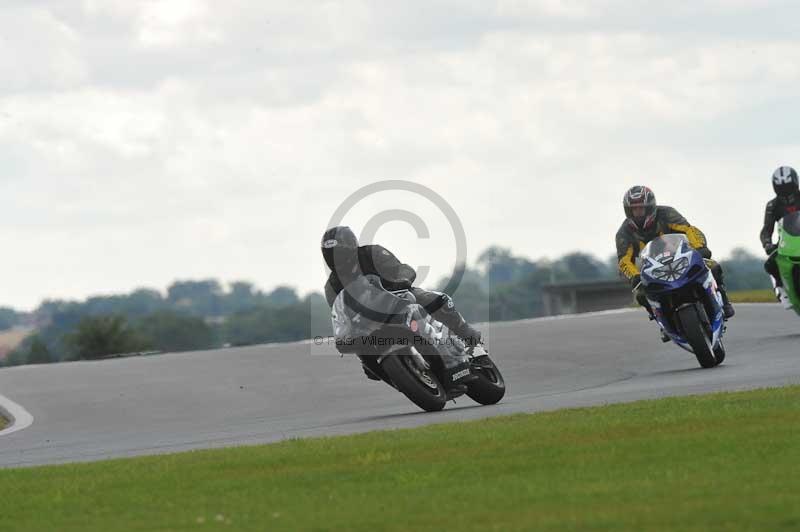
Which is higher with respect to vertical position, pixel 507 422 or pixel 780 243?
pixel 780 243

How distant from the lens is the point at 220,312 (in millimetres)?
126688

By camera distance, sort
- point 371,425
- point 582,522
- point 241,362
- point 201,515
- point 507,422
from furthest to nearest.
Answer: point 241,362 < point 371,425 < point 507,422 < point 201,515 < point 582,522

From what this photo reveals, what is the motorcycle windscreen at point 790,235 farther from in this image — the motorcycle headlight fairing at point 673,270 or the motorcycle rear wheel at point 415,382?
the motorcycle rear wheel at point 415,382

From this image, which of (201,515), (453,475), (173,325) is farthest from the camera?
(173,325)

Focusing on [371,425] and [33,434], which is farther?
[33,434]

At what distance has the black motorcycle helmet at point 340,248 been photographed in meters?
15.2

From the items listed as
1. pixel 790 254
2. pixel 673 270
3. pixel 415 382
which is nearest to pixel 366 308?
pixel 415 382

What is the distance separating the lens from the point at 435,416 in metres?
15.1

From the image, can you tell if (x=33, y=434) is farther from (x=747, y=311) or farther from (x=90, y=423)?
(x=747, y=311)

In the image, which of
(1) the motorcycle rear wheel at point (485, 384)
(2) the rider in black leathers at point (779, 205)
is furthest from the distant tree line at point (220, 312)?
(2) the rider in black leathers at point (779, 205)

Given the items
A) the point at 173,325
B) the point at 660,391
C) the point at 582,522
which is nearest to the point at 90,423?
the point at 660,391

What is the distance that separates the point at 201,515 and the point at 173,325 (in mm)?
83680

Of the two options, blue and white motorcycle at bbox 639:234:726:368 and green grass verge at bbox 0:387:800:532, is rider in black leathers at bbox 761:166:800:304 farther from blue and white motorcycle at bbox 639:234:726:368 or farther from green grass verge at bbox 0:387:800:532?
green grass verge at bbox 0:387:800:532

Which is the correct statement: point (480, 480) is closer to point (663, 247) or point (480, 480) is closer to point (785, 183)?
point (663, 247)
